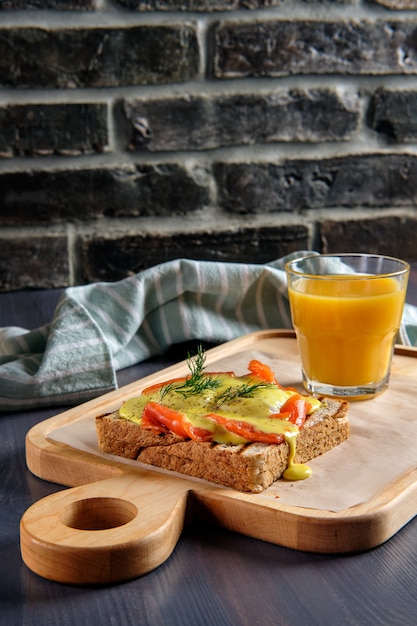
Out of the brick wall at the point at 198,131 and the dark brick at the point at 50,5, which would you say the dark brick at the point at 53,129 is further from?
the dark brick at the point at 50,5

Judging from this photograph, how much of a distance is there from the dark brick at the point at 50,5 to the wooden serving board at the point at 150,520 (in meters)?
1.11

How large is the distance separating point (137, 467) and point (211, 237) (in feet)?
3.35

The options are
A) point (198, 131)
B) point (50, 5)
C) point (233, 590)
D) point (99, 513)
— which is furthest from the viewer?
point (198, 131)

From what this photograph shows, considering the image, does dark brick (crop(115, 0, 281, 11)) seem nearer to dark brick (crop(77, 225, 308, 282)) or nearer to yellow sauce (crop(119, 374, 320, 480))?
dark brick (crop(77, 225, 308, 282))

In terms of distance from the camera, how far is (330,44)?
6.00 feet

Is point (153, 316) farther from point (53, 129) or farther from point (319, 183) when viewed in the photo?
point (319, 183)

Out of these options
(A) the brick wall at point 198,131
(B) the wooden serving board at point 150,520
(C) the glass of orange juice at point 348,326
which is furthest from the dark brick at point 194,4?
(B) the wooden serving board at point 150,520

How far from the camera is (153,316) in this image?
4.55 ft

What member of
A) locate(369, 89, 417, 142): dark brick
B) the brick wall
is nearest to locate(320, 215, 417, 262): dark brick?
the brick wall

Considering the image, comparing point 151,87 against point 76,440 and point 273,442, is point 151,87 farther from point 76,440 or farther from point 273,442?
point 273,442

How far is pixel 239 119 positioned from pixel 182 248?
305mm

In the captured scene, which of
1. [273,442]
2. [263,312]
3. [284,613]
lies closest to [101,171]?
[263,312]

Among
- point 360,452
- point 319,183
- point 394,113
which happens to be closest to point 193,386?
point 360,452

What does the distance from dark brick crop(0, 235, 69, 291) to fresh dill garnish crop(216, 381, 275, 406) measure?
3.01 feet
